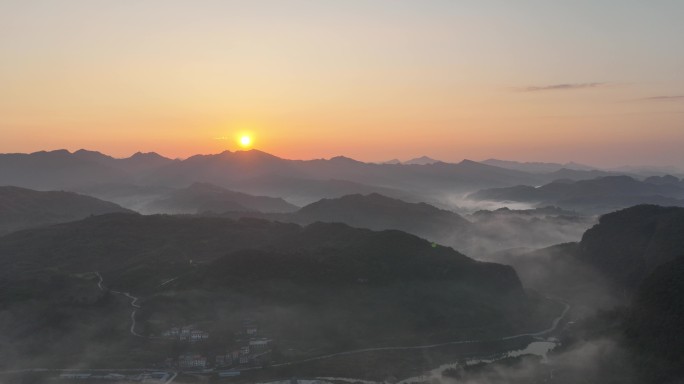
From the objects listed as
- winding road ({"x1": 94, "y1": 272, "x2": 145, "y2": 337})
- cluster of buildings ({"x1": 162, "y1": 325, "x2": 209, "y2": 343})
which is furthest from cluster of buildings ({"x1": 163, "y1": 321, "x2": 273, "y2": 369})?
winding road ({"x1": 94, "y1": 272, "x2": 145, "y2": 337})

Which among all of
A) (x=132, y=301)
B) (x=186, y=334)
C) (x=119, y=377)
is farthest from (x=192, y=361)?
(x=132, y=301)

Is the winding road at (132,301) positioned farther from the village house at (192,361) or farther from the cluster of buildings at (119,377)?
the cluster of buildings at (119,377)

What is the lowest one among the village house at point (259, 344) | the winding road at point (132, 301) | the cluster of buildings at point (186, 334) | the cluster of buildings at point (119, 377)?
the cluster of buildings at point (119, 377)

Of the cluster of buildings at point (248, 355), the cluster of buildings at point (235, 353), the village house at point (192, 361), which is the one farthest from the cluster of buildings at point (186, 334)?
the cluster of buildings at point (248, 355)

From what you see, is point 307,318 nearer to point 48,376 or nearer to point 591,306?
point 48,376

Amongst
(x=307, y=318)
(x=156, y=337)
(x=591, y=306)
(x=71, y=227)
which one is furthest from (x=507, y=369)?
(x=71, y=227)

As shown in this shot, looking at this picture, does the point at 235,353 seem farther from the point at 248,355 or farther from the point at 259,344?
the point at 259,344

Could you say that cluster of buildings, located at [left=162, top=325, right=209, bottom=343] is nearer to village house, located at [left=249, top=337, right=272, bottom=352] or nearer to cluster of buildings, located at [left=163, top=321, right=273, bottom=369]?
cluster of buildings, located at [left=163, top=321, right=273, bottom=369]

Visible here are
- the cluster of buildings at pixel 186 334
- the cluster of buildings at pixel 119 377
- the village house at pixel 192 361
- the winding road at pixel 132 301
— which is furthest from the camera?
the winding road at pixel 132 301
